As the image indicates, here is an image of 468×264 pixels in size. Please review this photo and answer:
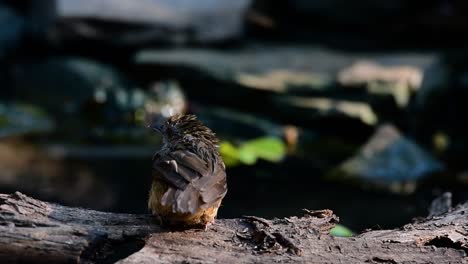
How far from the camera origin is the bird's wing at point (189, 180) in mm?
2516

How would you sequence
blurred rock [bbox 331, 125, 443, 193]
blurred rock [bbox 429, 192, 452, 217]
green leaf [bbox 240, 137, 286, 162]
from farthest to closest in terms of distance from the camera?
green leaf [bbox 240, 137, 286, 162], blurred rock [bbox 331, 125, 443, 193], blurred rock [bbox 429, 192, 452, 217]

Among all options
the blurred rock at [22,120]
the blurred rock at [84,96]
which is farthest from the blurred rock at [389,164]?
the blurred rock at [22,120]

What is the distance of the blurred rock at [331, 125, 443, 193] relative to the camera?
6051 millimetres

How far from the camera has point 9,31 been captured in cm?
945

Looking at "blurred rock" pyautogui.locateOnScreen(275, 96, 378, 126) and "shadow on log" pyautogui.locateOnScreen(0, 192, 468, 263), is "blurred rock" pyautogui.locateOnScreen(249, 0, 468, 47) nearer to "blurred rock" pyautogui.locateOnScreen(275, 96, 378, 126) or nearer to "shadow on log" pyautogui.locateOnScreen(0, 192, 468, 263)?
"blurred rock" pyautogui.locateOnScreen(275, 96, 378, 126)

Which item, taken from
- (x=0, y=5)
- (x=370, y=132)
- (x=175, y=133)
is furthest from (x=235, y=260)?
(x=0, y=5)

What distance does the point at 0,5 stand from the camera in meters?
9.89

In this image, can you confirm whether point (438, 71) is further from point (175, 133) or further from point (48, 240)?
point (48, 240)

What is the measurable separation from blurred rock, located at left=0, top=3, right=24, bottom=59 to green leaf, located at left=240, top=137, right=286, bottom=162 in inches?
157

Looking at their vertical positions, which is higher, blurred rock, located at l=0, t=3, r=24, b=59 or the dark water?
blurred rock, located at l=0, t=3, r=24, b=59

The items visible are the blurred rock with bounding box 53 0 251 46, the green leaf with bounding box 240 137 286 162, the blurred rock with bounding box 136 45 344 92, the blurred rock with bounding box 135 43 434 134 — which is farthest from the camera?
the blurred rock with bounding box 53 0 251 46

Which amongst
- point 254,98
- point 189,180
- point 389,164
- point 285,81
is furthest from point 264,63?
point 189,180

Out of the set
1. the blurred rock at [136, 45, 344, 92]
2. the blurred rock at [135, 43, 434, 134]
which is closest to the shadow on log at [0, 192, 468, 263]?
the blurred rock at [135, 43, 434, 134]

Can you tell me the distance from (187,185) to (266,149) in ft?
13.2
